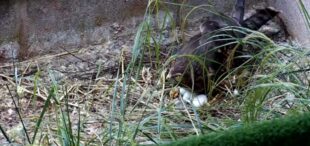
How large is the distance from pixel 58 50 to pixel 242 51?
78 centimetres

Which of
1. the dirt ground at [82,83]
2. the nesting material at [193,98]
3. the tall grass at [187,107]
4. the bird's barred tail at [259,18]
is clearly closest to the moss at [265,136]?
the tall grass at [187,107]

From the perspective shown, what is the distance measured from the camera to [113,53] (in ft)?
8.43

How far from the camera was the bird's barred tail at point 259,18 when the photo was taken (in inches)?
94.1

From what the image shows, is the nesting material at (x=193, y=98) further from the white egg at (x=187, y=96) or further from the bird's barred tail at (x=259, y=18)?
the bird's barred tail at (x=259, y=18)

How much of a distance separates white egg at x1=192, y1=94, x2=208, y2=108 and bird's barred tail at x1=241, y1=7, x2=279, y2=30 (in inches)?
13.8

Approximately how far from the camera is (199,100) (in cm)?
218

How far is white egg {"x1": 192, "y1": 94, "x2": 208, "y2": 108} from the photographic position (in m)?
2.14

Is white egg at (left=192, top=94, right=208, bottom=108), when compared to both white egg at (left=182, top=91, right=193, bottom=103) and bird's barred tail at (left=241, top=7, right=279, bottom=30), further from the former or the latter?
bird's barred tail at (left=241, top=7, right=279, bottom=30)

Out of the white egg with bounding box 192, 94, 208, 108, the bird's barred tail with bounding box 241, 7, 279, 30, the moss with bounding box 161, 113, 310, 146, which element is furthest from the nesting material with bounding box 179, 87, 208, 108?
the moss with bounding box 161, 113, 310, 146

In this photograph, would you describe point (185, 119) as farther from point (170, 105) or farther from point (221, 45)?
point (221, 45)

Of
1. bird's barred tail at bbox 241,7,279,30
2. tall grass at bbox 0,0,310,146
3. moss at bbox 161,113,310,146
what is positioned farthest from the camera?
bird's barred tail at bbox 241,7,279,30

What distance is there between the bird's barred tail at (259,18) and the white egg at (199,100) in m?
0.35

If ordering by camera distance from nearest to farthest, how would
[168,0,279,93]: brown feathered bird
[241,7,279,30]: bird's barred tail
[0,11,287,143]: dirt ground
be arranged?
[0,11,287,143]: dirt ground
[168,0,279,93]: brown feathered bird
[241,7,279,30]: bird's barred tail

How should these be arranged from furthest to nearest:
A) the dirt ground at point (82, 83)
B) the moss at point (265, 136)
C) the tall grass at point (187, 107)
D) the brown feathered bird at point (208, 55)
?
the brown feathered bird at point (208, 55) < the dirt ground at point (82, 83) < the tall grass at point (187, 107) < the moss at point (265, 136)
